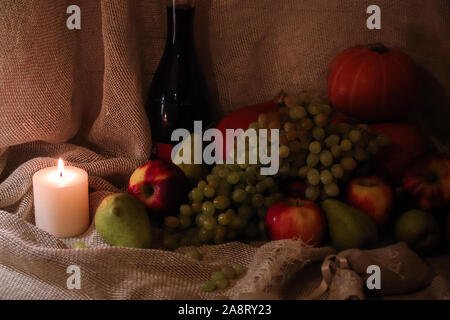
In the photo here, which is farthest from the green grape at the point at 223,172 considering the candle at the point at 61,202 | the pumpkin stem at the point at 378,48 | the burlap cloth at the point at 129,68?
the pumpkin stem at the point at 378,48

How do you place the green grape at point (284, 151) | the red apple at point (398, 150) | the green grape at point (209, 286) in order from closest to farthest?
the green grape at point (209, 286)
the green grape at point (284, 151)
the red apple at point (398, 150)

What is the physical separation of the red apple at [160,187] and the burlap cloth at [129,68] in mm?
90

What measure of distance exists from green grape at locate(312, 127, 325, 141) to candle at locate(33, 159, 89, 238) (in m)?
0.36

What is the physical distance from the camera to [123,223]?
926 mm

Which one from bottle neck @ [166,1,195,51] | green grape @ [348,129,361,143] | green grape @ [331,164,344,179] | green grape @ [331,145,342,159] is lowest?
green grape @ [331,164,344,179]

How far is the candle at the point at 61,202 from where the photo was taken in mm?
974

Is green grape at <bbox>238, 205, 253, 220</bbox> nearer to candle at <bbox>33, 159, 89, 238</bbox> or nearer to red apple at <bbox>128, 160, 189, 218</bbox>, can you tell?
red apple at <bbox>128, 160, 189, 218</bbox>

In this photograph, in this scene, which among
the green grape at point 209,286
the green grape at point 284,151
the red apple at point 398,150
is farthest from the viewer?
the red apple at point 398,150

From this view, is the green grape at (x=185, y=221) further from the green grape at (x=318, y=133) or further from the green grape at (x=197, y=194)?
the green grape at (x=318, y=133)

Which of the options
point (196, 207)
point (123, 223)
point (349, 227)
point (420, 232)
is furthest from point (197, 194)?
point (420, 232)

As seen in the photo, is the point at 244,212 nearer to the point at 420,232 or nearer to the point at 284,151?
the point at 284,151

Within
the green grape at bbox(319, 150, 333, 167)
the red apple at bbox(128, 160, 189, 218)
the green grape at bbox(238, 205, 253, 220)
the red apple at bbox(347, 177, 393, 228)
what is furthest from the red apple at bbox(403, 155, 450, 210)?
the red apple at bbox(128, 160, 189, 218)

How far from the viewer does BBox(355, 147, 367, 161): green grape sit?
0.97 metres
